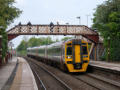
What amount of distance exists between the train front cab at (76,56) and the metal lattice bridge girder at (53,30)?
14.6 meters

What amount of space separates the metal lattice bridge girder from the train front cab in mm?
14592

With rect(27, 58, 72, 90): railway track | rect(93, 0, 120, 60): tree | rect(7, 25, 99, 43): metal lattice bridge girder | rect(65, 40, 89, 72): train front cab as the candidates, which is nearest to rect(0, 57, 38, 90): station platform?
rect(27, 58, 72, 90): railway track

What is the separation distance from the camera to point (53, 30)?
33.7 meters

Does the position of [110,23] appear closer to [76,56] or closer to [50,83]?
[76,56]

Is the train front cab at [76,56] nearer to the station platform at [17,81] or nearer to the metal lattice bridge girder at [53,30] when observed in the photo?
the station platform at [17,81]

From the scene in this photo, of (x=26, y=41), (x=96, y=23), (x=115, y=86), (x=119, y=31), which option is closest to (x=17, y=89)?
(x=115, y=86)

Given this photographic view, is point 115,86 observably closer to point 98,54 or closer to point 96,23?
point 96,23

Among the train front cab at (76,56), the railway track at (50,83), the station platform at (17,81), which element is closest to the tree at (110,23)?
the train front cab at (76,56)

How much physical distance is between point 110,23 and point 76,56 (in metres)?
10.5

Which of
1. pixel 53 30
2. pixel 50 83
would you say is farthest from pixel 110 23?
pixel 50 83

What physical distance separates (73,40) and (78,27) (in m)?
15.7

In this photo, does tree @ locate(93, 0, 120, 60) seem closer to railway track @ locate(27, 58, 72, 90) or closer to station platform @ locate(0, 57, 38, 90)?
railway track @ locate(27, 58, 72, 90)

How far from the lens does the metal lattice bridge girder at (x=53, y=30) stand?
33.3 m

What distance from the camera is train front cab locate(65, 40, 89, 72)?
60.2 ft
